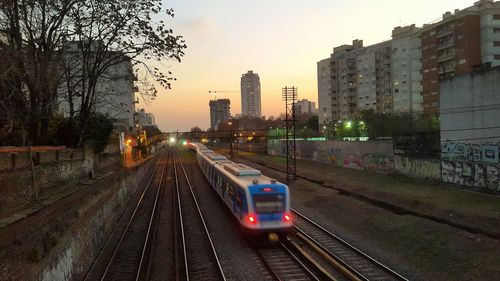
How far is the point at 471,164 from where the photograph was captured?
84.7 feet

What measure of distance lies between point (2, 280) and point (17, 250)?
147 cm

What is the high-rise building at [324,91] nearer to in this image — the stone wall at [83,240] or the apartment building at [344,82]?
the apartment building at [344,82]

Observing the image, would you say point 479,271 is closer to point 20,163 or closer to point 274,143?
point 20,163

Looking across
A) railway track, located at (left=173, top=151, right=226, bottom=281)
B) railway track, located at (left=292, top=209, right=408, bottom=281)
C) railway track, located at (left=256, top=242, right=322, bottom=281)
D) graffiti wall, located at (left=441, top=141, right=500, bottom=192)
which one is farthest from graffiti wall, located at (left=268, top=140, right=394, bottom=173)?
railway track, located at (left=256, top=242, right=322, bottom=281)

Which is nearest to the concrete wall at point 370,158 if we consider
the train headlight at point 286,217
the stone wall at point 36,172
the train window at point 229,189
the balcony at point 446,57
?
the train window at point 229,189

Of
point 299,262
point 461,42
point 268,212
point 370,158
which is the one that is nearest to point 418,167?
point 370,158

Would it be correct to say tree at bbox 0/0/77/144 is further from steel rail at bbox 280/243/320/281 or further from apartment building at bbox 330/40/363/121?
apartment building at bbox 330/40/363/121

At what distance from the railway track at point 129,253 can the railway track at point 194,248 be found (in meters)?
1.28

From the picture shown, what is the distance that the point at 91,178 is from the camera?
1241 inches

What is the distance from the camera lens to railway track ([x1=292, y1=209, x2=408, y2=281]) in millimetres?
13594

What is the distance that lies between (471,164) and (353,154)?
1725 cm

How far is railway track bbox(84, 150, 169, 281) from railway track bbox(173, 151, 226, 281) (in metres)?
1.28

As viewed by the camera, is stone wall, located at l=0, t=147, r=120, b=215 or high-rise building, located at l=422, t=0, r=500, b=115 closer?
stone wall, located at l=0, t=147, r=120, b=215

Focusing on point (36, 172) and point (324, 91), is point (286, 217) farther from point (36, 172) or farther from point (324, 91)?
point (324, 91)
